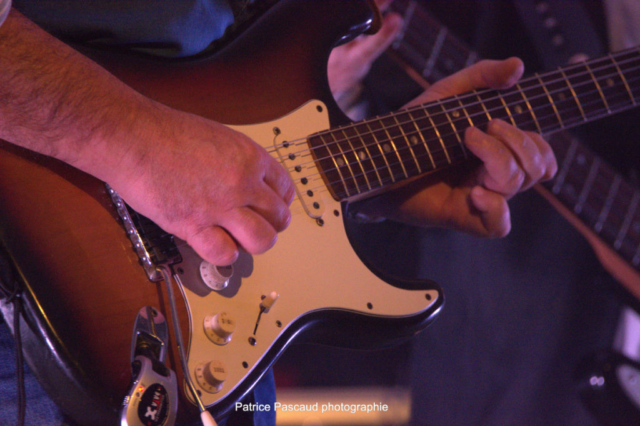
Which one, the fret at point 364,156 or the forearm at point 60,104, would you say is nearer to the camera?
the forearm at point 60,104

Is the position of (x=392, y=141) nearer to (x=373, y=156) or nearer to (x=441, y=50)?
(x=373, y=156)

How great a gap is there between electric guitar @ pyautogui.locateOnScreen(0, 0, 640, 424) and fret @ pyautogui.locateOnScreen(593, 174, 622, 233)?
0.70 metres

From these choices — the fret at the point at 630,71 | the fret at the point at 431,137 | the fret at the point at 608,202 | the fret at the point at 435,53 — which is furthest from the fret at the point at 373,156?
the fret at the point at 608,202

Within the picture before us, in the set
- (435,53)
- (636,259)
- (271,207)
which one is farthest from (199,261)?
(636,259)

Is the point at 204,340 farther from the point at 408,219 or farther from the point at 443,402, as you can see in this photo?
the point at 443,402

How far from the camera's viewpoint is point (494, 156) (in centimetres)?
89

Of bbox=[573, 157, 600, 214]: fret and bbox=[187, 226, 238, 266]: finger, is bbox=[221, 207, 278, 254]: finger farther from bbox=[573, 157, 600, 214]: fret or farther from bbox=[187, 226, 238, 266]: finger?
bbox=[573, 157, 600, 214]: fret

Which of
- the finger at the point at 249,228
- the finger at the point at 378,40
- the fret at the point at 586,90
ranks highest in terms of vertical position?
the finger at the point at 378,40

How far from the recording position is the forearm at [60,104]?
1.57 ft

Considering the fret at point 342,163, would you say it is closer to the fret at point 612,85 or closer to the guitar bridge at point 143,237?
the guitar bridge at point 143,237

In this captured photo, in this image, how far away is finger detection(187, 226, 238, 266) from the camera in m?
0.56

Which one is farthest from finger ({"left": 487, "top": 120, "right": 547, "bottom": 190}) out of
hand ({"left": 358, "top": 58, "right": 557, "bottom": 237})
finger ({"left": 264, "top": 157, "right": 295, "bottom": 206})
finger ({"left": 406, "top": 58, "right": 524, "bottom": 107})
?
finger ({"left": 264, "top": 157, "right": 295, "bottom": 206})

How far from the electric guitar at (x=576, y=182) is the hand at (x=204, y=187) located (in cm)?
106

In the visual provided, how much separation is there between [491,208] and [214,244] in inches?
24.2
